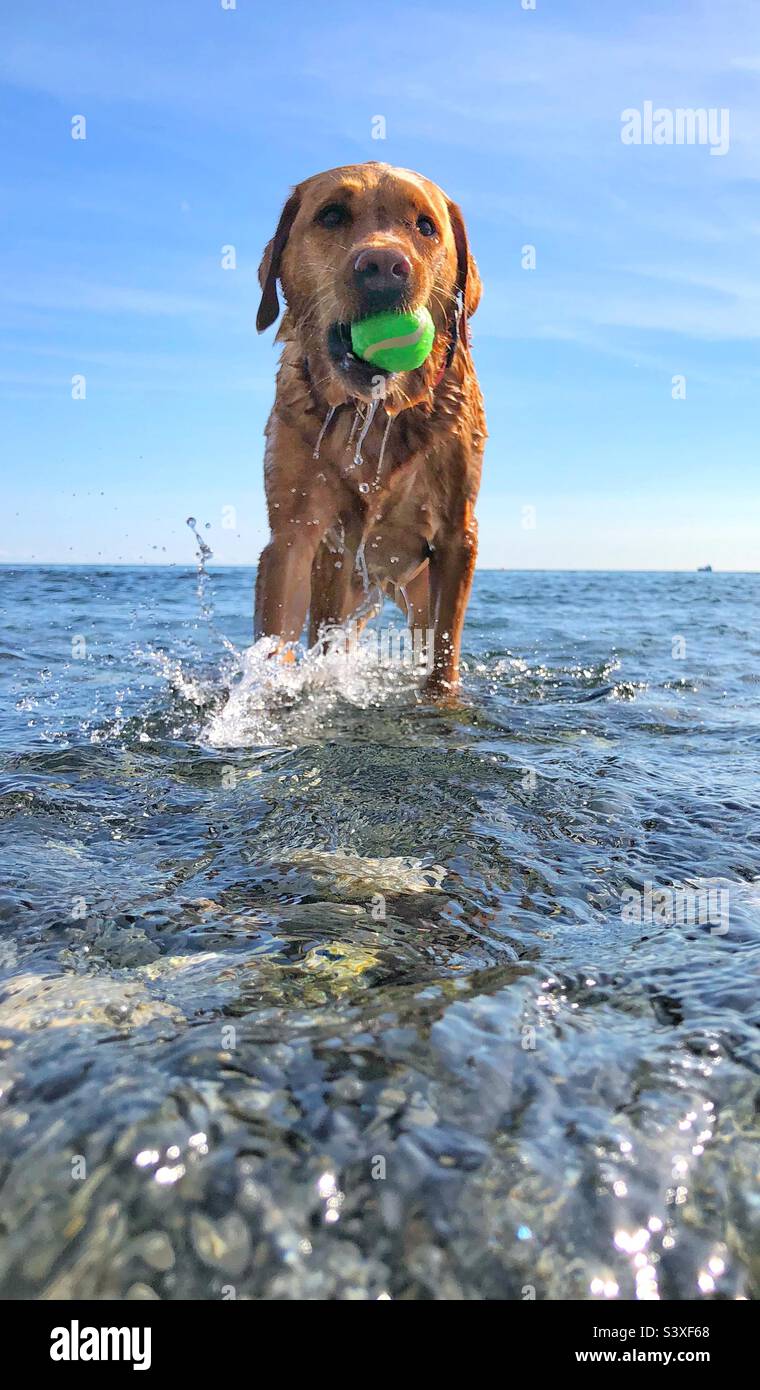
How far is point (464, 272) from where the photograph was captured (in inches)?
169

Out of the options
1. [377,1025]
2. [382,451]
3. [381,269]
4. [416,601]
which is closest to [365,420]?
[382,451]

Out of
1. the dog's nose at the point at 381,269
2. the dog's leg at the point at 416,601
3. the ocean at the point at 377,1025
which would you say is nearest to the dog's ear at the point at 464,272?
the dog's nose at the point at 381,269

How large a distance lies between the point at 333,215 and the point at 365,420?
0.83m

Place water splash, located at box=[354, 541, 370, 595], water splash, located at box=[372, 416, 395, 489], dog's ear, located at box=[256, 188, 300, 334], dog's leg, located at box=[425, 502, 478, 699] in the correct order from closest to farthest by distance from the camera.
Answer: dog's ear, located at box=[256, 188, 300, 334], water splash, located at box=[372, 416, 395, 489], dog's leg, located at box=[425, 502, 478, 699], water splash, located at box=[354, 541, 370, 595]

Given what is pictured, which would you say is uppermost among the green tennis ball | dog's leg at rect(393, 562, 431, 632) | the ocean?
the green tennis ball

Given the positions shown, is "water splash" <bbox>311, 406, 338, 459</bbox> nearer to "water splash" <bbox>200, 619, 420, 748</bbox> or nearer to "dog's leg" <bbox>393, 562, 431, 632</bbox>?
"water splash" <bbox>200, 619, 420, 748</bbox>

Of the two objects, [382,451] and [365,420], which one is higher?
[365,420]

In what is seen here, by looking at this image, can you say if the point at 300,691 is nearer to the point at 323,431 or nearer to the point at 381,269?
the point at 323,431

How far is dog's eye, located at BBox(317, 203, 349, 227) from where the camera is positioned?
372 centimetres

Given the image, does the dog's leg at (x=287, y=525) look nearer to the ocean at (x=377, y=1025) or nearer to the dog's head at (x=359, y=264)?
the dog's head at (x=359, y=264)

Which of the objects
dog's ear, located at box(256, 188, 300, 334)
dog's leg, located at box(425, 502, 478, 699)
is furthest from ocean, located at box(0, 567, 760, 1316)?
dog's ear, located at box(256, 188, 300, 334)

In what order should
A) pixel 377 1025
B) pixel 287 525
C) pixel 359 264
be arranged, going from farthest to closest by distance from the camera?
pixel 287 525 < pixel 359 264 < pixel 377 1025

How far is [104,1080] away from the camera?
1.23 meters
